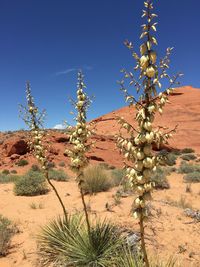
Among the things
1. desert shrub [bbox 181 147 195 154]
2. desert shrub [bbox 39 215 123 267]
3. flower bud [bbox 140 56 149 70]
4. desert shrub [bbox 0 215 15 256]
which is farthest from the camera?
desert shrub [bbox 181 147 195 154]

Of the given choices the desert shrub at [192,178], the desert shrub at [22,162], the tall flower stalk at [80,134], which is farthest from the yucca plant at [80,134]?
the desert shrub at [22,162]

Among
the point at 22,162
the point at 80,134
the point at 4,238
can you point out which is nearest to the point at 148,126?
the point at 80,134

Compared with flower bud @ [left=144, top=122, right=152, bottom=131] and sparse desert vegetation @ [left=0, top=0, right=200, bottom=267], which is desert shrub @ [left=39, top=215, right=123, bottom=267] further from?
flower bud @ [left=144, top=122, right=152, bottom=131]

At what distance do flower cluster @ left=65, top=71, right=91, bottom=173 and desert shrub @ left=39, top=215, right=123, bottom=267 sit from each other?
4.05 feet

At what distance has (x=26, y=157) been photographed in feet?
76.2

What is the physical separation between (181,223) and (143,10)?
18.9 ft

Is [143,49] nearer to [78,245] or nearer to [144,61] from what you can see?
[144,61]

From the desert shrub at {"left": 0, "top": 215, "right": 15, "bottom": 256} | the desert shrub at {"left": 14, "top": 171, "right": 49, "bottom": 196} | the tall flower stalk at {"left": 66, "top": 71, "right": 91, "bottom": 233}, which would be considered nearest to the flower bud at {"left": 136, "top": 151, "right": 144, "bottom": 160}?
the tall flower stalk at {"left": 66, "top": 71, "right": 91, "bottom": 233}

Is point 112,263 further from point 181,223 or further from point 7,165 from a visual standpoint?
point 7,165

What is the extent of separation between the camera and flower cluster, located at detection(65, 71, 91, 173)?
15.1 ft

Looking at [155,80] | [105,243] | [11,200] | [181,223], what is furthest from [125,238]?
[11,200]

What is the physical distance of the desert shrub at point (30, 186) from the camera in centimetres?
1167

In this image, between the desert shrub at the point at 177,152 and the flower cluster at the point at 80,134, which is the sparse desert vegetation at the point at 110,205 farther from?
the desert shrub at the point at 177,152

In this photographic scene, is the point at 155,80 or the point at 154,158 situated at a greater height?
the point at 155,80
